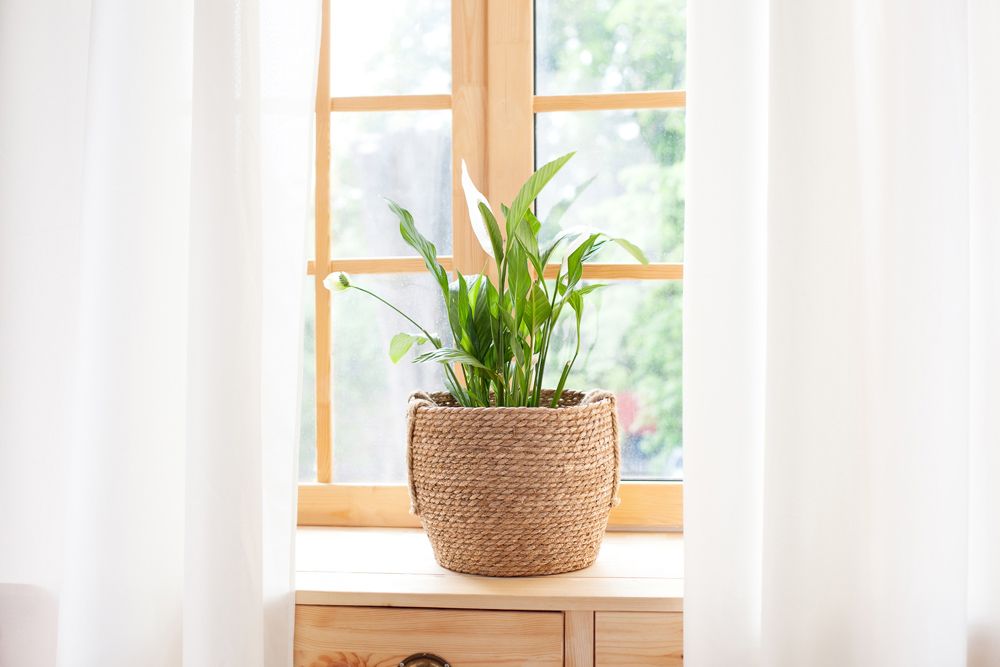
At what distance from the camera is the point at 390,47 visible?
1.33m

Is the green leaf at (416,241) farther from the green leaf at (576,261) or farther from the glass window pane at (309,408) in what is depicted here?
the glass window pane at (309,408)

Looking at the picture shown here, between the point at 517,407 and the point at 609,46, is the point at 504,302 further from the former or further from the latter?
the point at 609,46

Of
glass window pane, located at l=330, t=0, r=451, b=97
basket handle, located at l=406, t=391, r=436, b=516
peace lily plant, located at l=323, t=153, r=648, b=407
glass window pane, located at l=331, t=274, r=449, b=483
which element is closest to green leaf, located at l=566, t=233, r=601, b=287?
peace lily plant, located at l=323, t=153, r=648, b=407

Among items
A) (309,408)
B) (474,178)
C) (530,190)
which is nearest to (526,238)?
(530,190)

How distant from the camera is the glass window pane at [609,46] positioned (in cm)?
129

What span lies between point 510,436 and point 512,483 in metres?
0.06

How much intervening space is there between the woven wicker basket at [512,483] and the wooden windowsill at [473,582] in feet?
0.11
